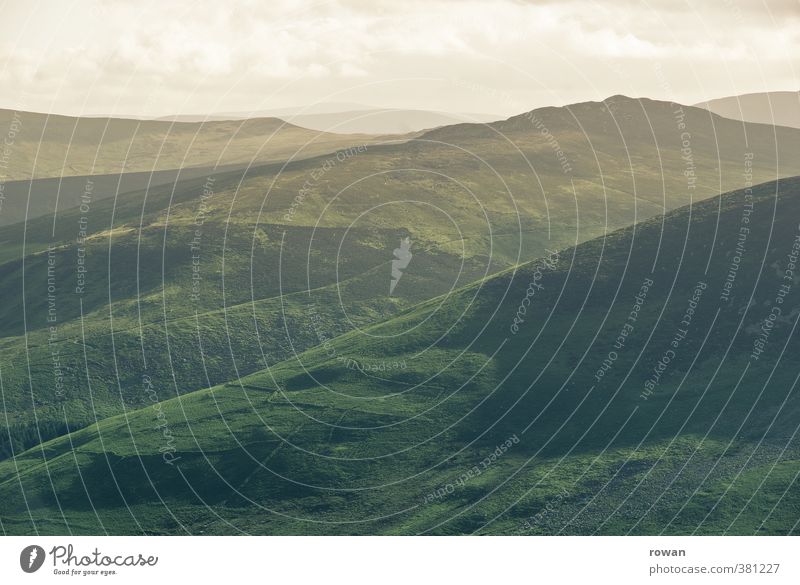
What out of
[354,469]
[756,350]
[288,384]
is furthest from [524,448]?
[288,384]

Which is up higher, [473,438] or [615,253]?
[615,253]

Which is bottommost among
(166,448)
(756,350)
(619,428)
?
(166,448)

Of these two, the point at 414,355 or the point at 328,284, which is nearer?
the point at 414,355

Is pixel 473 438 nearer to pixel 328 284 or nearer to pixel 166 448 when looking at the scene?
pixel 166 448

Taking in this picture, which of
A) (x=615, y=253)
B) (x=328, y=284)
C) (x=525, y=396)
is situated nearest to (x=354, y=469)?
(x=525, y=396)

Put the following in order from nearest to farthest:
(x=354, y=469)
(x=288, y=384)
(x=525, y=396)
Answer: (x=354, y=469) → (x=525, y=396) → (x=288, y=384)
